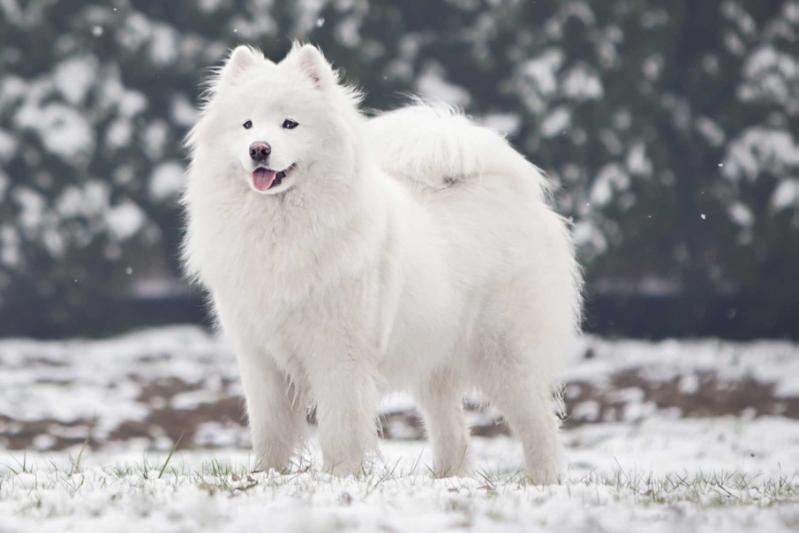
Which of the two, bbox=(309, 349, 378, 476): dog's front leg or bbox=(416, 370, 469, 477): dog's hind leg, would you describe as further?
bbox=(416, 370, 469, 477): dog's hind leg

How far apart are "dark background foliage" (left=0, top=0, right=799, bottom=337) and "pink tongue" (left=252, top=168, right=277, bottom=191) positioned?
6.81 m

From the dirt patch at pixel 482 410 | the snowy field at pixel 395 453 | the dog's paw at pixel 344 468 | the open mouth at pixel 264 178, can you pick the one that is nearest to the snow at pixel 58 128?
the snowy field at pixel 395 453

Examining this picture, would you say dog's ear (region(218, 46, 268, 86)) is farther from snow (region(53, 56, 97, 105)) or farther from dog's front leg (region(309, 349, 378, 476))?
snow (region(53, 56, 97, 105))

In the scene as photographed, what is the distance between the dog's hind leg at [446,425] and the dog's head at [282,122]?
1.47 meters

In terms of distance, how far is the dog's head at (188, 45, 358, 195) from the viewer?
14.8 ft

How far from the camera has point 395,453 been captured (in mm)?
7070

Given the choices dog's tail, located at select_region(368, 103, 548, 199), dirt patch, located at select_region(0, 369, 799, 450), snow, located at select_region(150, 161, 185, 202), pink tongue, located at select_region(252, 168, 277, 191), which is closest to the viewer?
pink tongue, located at select_region(252, 168, 277, 191)

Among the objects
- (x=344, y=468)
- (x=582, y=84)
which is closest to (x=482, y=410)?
(x=582, y=84)

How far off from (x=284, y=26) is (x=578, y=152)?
3.23 metres

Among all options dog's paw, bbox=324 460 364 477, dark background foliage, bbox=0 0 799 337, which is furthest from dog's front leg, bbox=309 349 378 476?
dark background foliage, bbox=0 0 799 337

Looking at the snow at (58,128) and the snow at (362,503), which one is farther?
the snow at (58,128)

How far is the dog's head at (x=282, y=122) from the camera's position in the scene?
14.8 feet

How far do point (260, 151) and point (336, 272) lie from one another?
579mm

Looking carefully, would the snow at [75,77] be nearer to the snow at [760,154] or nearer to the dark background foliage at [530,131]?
the dark background foliage at [530,131]
